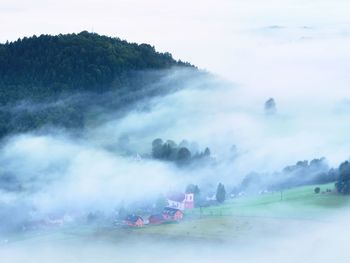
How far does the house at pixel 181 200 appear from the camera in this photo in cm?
7625

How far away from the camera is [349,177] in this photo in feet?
241

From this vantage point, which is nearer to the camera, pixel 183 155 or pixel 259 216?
pixel 259 216

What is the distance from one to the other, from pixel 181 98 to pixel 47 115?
16.9 m

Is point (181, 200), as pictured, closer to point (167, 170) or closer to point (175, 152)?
point (167, 170)

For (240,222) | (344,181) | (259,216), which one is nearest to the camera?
(240,222)

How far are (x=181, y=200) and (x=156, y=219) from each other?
3.88 m

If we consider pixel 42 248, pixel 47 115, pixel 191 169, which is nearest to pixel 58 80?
pixel 47 115

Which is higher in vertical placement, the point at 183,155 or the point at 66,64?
the point at 66,64

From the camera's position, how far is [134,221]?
240 feet

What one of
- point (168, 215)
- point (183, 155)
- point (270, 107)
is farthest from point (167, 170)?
point (270, 107)

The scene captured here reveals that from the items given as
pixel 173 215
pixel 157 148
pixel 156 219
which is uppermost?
pixel 157 148

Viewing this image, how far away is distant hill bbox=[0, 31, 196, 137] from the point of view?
103m

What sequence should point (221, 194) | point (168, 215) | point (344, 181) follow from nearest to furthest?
point (344, 181) → point (168, 215) → point (221, 194)

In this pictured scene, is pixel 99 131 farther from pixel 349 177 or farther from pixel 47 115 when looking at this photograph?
pixel 349 177
